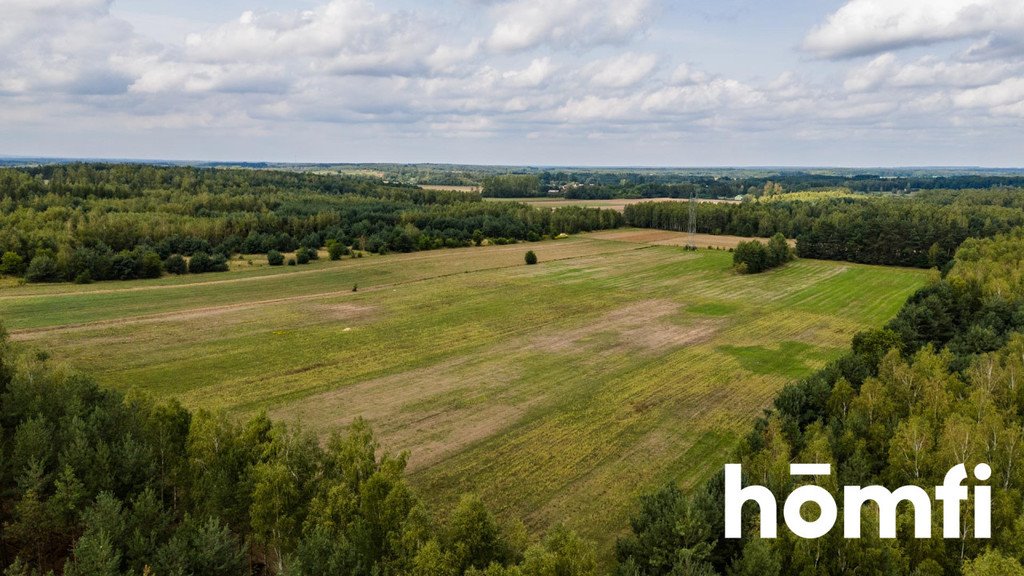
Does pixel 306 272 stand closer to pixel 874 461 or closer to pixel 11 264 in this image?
pixel 11 264

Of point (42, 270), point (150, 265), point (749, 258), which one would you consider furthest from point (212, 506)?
point (749, 258)

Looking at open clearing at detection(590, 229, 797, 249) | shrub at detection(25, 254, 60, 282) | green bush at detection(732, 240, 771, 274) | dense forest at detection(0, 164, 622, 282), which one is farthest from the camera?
open clearing at detection(590, 229, 797, 249)

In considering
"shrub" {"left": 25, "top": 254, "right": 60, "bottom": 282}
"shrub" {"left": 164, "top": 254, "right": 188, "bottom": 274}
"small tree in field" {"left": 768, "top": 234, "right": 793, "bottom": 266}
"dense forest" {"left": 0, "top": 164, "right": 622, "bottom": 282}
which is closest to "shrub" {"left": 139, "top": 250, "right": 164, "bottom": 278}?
"dense forest" {"left": 0, "top": 164, "right": 622, "bottom": 282}

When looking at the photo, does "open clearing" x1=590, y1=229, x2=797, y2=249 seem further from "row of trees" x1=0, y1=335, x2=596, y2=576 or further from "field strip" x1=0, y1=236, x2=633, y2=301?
"row of trees" x1=0, y1=335, x2=596, y2=576

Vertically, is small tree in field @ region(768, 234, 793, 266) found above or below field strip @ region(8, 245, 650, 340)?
above

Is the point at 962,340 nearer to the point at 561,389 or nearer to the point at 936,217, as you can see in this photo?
the point at 561,389

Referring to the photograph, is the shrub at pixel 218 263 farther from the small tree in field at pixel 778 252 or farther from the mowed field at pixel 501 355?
the small tree in field at pixel 778 252

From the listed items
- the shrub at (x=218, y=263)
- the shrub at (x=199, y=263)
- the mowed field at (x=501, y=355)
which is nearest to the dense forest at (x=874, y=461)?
the mowed field at (x=501, y=355)
